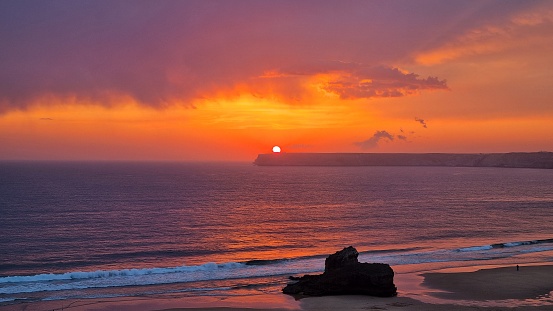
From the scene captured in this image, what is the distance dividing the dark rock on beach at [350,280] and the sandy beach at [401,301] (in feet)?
2.19

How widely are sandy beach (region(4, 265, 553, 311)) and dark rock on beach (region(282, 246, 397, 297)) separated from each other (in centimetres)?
67

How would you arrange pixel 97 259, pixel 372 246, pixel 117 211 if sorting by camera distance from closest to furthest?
pixel 97 259 → pixel 372 246 → pixel 117 211

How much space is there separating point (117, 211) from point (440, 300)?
5910cm

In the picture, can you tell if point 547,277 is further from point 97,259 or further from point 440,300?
point 97,259

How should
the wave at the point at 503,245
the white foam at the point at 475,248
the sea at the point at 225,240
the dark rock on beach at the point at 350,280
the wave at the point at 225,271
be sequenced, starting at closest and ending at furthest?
1. the dark rock on beach at the point at 350,280
2. the wave at the point at 225,271
3. the sea at the point at 225,240
4. the white foam at the point at 475,248
5. the wave at the point at 503,245

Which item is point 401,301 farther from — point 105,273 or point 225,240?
point 225,240

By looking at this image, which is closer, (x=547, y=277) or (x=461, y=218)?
(x=547, y=277)

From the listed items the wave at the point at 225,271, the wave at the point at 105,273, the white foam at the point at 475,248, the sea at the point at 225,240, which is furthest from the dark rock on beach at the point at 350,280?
the white foam at the point at 475,248

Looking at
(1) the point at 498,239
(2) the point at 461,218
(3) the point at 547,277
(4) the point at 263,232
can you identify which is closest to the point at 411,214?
(2) the point at 461,218

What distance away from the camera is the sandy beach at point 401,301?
30625mm

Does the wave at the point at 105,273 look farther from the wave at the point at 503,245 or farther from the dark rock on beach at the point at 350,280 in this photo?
the wave at the point at 503,245

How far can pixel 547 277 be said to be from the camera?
38.3 metres

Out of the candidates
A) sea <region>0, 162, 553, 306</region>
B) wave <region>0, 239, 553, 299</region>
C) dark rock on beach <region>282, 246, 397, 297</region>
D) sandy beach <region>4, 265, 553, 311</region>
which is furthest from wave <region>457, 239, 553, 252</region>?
dark rock on beach <region>282, 246, 397, 297</region>

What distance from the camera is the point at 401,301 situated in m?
31.8
